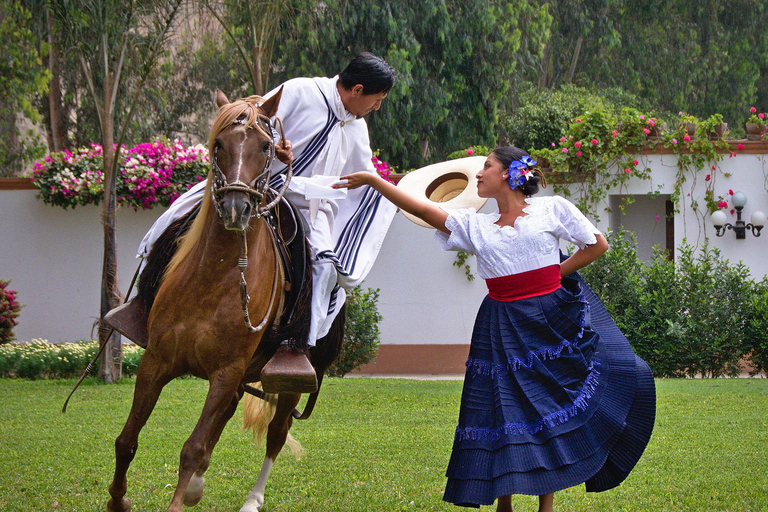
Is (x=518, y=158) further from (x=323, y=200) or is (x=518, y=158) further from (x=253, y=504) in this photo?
(x=253, y=504)

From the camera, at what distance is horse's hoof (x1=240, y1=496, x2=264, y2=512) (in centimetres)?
530

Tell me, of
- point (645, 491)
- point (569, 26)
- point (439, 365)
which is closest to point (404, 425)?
point (645, 491)

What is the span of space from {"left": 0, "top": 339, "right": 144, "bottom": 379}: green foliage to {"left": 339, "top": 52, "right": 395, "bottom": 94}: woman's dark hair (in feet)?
24.6

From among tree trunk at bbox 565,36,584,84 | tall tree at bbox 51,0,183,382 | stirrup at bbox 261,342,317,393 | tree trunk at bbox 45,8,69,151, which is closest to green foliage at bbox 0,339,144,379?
tall tree at bbox 51,0,183,382

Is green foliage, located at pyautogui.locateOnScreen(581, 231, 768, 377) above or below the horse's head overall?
below

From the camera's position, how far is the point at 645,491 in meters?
5.80

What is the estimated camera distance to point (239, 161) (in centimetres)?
398

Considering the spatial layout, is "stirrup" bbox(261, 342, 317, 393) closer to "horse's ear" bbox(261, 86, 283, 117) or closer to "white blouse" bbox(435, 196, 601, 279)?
"white blouse" bbox(435, 196, 601, 279)

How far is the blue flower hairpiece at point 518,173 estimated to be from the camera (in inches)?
180

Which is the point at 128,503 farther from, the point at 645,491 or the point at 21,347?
the point at 21,347

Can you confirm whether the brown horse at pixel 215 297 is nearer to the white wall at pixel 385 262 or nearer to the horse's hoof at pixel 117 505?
the horse's hoof at pixel 117 505

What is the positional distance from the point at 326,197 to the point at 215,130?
93 centimetres

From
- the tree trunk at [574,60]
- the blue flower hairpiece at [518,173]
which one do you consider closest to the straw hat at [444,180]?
the blue flower hairpiece at [518,173]

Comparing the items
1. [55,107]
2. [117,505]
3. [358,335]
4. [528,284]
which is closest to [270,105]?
[528,284]
